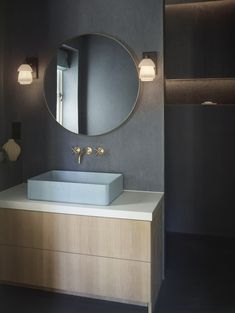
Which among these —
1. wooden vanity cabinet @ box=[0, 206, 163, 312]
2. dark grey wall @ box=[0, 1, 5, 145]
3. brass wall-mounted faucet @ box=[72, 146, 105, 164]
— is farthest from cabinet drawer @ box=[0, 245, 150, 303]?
dark grey wall @ box=[0, 1, 5, 145]

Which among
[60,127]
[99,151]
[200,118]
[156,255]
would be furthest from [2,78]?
[200,118]

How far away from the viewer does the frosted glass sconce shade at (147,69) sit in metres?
2.44

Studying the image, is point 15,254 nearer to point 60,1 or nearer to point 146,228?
point 146,228

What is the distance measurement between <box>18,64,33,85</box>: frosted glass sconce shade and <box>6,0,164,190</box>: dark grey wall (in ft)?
0.40

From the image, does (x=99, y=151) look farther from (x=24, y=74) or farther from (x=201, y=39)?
(x=201, y=39)

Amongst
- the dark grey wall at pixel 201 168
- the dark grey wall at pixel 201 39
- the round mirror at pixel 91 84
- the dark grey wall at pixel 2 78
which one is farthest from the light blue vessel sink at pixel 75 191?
the dark grey wall at pixel 201 39

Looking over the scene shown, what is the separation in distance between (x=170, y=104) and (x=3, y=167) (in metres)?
1.93

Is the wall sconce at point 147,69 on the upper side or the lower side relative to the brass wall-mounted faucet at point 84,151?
upper

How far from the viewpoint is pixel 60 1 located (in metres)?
2.75

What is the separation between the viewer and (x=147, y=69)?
2441 mm

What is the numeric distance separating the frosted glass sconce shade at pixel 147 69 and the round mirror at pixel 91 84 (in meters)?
0.15

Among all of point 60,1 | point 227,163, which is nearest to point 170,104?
point 227,163

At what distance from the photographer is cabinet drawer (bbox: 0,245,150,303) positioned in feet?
7.14

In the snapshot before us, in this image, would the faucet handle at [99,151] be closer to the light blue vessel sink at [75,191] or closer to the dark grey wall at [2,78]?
the light blue vessel sink at [75,191]
